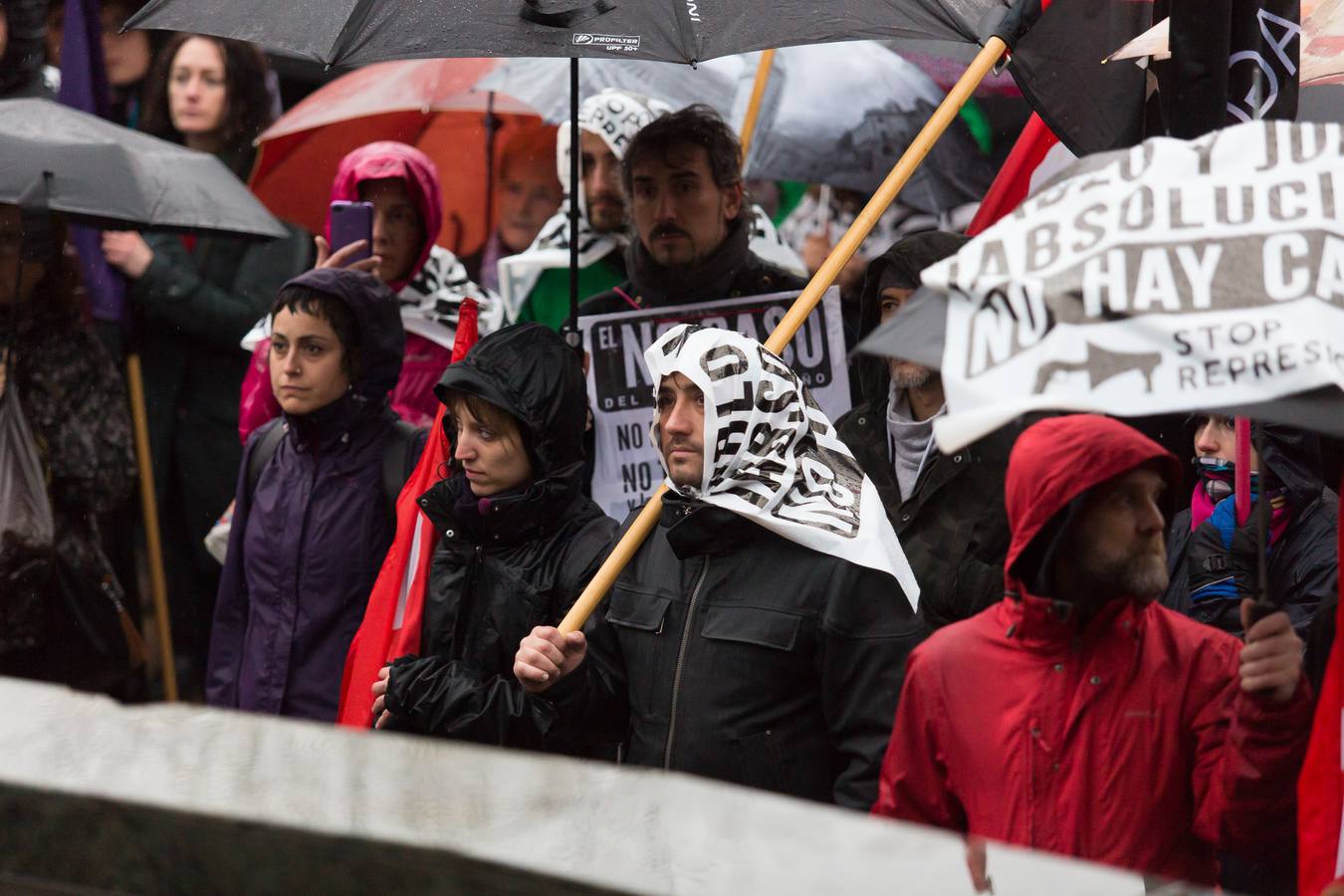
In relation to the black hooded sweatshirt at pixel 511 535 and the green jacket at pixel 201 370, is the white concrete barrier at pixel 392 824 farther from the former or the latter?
the green jacket at pixel 201 370

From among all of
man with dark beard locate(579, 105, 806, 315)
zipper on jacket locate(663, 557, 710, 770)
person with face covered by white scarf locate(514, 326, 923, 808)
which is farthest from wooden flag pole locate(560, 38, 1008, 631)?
man with dark beard locate(579, 105, 806, 315)

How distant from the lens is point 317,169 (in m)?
8.32

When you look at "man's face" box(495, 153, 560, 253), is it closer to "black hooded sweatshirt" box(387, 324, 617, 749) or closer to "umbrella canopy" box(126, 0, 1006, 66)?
"umbrella canopy" box(126, 0, 1006, 66)

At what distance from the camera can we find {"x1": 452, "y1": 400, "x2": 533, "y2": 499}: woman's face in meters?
4.98

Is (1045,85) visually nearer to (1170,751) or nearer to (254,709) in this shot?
(1170,751)

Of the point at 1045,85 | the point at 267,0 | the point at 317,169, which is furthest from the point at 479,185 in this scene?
the point at 1045,85

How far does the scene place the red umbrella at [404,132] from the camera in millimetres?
8156

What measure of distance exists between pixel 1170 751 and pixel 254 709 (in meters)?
2.88

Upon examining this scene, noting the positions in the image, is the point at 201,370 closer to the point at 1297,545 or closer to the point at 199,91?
the point at 199,91

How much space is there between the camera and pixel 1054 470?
3.75 m

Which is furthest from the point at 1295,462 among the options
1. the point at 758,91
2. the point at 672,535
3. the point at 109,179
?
the point at 109,179

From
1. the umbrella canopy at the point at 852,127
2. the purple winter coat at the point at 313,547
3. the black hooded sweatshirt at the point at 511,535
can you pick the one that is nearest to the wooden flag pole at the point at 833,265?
the black hooded sweatshirt at the point at 511,535

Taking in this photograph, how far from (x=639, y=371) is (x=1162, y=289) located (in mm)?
2886

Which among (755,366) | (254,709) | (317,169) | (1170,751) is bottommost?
(254,709)
